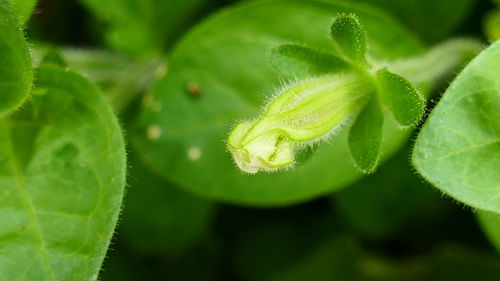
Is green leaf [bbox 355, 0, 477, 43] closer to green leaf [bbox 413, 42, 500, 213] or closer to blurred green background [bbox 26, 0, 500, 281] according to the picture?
blurred green background [bbox 26, 0, 500, 281]

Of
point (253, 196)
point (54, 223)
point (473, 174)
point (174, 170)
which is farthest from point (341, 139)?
point (54, 223)

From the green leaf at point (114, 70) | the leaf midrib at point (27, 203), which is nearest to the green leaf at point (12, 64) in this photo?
the leaf midrib at point (27, 203)

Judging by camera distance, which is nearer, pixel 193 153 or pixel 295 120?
pixel 295 120

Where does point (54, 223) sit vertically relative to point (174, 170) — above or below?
above

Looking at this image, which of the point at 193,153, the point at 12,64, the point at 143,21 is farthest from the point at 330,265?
the point at 12,64

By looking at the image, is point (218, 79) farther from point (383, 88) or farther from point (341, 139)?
point (383, 88)

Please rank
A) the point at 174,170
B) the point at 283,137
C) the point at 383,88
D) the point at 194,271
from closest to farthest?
1. the point at 283,137
2. the point at 383,88
3. the point at 174,170
4. the point at 194,271

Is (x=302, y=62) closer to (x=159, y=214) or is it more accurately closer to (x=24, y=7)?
(x=24, y=7)
